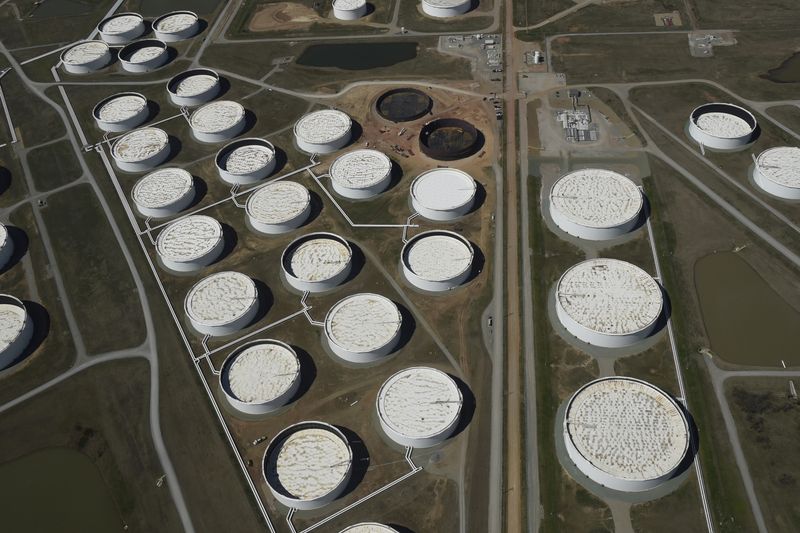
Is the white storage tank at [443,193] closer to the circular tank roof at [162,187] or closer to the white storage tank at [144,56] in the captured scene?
the circular tank roof at [162,187]

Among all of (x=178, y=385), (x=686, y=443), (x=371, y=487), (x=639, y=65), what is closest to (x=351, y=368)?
Result: (x=371, y=487)

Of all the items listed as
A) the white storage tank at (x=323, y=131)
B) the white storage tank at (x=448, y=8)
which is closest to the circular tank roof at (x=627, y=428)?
the white storage tank at (x=323, y=131)

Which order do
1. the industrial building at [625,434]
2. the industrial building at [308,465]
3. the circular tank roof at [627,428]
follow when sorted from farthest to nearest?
the industrial building at [308,465], the circular tank roof at [627,428], the industrial building at [625,434]

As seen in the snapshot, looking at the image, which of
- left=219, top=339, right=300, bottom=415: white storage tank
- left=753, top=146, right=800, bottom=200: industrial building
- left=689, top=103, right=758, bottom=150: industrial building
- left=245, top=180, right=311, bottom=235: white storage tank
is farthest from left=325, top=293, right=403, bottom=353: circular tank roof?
left=689, top=103, right=758, bottom=150: industrial building

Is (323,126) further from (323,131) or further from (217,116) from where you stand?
(217,116)

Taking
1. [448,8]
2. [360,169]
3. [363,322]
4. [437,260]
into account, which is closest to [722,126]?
[437,260]

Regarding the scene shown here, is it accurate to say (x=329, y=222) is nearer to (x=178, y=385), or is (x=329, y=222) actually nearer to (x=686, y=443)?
(x=178, y=385)
